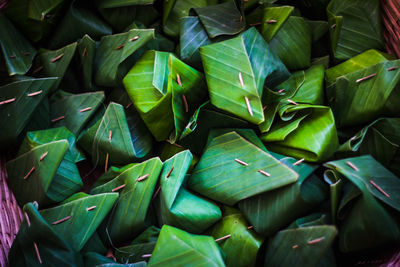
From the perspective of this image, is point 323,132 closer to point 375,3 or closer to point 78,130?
point 375,3

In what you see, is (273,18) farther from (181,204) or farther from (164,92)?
(181,204)

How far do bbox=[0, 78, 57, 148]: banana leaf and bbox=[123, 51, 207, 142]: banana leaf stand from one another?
10.7 inches

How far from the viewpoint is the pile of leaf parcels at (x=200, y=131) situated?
100 centimetres

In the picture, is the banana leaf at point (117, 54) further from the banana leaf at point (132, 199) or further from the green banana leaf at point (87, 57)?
the banana leaf at point (132, 199)

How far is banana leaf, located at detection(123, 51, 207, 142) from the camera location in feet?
3.72

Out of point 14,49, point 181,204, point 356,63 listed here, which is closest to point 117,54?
point 14,49

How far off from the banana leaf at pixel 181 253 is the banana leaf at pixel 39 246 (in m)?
0.25

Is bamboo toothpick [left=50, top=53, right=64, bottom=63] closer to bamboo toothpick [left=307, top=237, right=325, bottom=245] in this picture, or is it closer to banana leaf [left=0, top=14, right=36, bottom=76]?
banana leaf [left=0, top=14, right=36, bottom=76]

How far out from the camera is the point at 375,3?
1256 mm

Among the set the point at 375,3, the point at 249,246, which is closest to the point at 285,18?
the point at 375,3

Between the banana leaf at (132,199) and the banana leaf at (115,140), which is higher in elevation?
the banana leaf at (115,140)

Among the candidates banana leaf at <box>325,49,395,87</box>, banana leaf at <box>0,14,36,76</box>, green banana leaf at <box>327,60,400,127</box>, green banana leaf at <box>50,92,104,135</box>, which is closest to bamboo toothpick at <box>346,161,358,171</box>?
green banana leaf at <box>327,60,400,127</box>

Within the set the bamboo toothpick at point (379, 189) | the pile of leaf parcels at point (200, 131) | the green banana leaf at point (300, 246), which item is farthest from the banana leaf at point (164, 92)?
the bamboo toothpick at point (379, 189)

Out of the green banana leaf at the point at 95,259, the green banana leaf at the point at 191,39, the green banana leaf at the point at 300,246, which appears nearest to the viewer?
the green banana leaf at the point at 300,246
